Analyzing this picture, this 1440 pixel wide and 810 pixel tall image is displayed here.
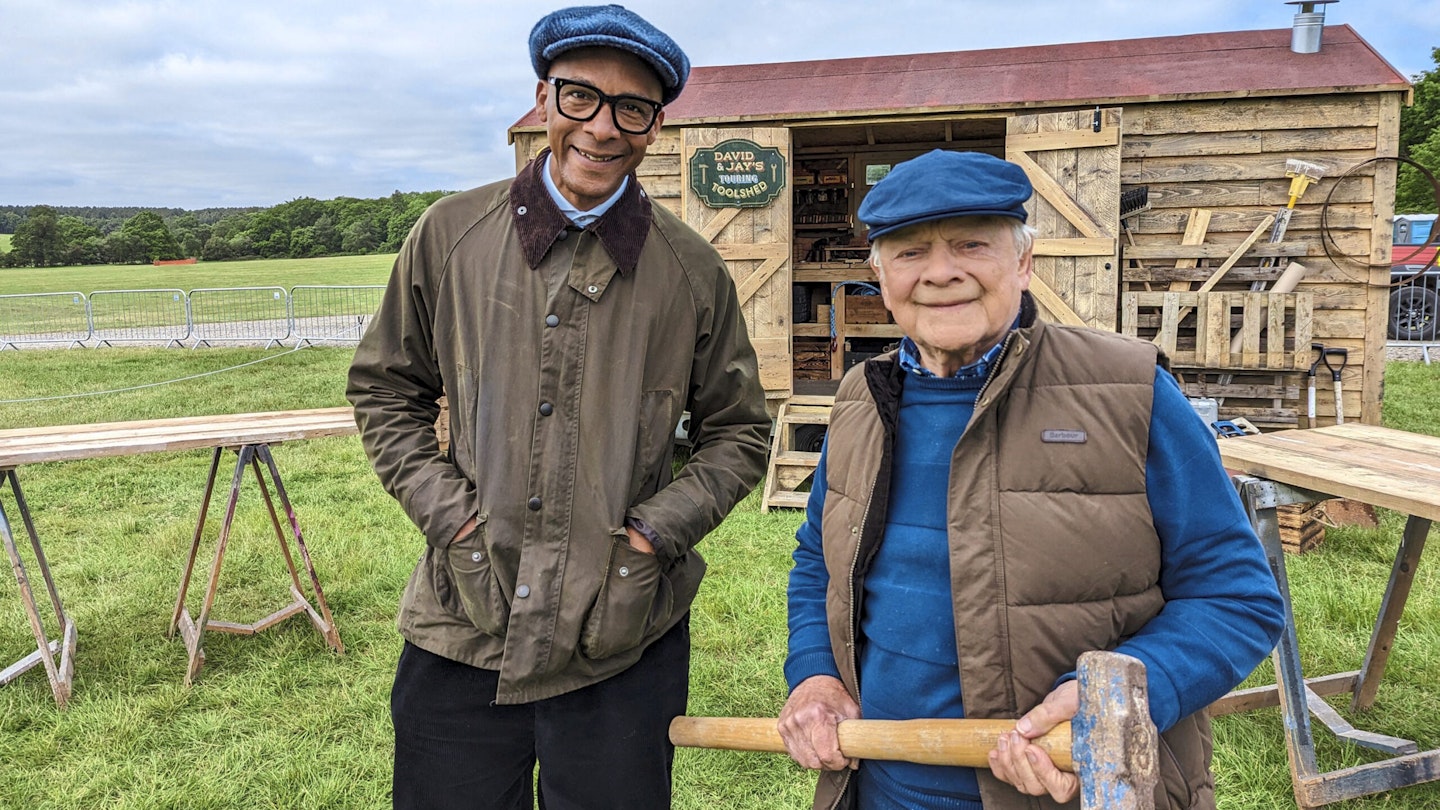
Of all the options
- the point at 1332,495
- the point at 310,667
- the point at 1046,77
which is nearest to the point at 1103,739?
the point at 1332,495

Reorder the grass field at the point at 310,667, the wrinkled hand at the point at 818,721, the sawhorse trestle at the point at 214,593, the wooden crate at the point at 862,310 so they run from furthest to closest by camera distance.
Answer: the wooden crate at the point at 862,310, the sawhorse trestle at the point at 214,593, the grass field at the point at 310,667, the wrinkled hand at the point at 818,721

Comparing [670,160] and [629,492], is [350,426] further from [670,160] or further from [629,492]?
[670,160]

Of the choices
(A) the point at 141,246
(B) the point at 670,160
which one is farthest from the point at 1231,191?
(A) the point at 141,246

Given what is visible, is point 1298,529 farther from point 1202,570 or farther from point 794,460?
point 1202,570

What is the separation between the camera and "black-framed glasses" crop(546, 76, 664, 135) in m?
1.90

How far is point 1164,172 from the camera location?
7.37m

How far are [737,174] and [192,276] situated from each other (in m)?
39.6

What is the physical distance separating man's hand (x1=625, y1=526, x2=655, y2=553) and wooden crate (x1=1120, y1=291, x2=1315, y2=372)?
6.34m

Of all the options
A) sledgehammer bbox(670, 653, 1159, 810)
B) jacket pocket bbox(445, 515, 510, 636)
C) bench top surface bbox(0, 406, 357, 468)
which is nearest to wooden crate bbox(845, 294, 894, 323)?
bench top surface bbox(0, 406, 357, 468)

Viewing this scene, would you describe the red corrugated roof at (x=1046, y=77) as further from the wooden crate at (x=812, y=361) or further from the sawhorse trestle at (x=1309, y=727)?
the sawhorse trestle at (x=1309, y=727)

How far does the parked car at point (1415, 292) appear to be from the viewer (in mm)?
14906

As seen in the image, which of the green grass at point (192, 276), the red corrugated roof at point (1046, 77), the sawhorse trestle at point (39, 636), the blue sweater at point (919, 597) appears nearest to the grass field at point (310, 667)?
the sawhorse trestle at point (39, 636)

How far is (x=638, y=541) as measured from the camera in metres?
1.95

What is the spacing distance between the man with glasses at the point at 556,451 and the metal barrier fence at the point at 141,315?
63.0 ft
